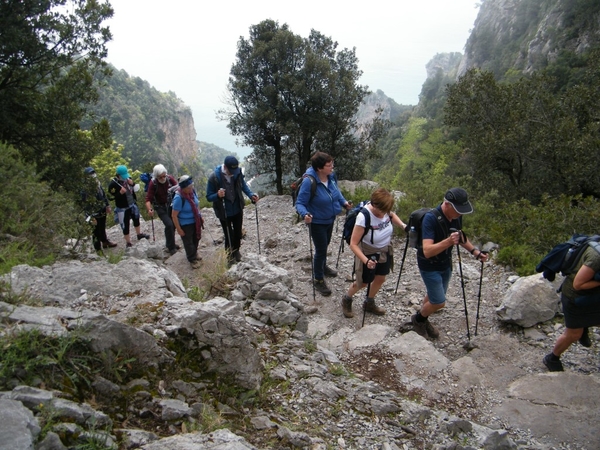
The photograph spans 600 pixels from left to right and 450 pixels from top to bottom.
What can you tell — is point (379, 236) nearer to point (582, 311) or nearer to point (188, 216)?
point (582, 311)

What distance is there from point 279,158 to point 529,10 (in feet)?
315

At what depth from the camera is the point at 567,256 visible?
448 centimetres

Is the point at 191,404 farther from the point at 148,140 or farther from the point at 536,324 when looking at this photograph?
the point at 148,140

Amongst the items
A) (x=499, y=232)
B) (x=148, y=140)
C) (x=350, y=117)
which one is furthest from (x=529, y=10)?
(x=499, y=232)

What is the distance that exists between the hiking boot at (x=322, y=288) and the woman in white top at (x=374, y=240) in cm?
95

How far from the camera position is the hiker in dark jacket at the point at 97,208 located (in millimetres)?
9477

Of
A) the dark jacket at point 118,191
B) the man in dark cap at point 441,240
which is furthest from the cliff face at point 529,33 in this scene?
the man in dark cap at point 441,240

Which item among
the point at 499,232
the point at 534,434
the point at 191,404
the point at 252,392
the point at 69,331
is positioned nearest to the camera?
the point at 69,331

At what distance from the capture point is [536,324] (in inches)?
238

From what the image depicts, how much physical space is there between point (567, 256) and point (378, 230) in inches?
88.5

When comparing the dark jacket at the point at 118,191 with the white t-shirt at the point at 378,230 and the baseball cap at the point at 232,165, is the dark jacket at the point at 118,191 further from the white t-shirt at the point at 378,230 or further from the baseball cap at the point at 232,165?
the white t-shirt at the point at 378,230

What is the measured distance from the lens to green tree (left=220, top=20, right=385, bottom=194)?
18172 mm

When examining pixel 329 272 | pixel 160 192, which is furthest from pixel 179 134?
pixel 329 272

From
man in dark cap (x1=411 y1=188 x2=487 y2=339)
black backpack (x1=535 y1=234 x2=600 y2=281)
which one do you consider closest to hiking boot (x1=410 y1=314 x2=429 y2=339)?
man in dark cap (x1=411 y1=188 x2=487 y2=339)
